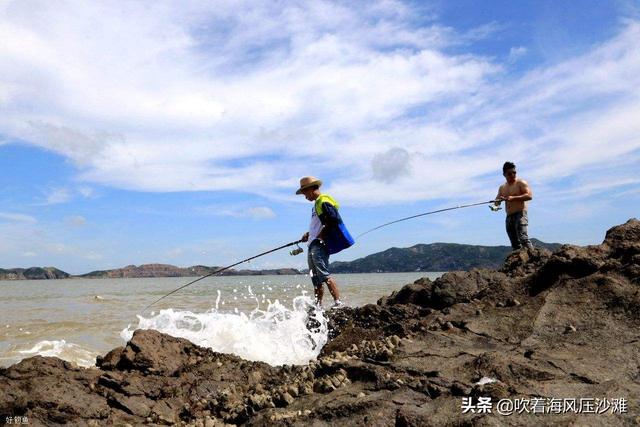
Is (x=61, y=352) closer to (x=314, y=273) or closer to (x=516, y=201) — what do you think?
(x=314, y=273)

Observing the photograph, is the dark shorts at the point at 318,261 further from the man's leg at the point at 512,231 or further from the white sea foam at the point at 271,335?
the man's leg at the point at 512,231

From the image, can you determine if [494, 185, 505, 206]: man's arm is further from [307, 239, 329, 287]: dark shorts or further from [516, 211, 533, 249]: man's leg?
[307, 239, 329, 287]: dark shorts

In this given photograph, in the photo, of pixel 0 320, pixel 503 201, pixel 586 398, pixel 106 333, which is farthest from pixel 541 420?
pixel 0 320

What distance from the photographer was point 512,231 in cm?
866

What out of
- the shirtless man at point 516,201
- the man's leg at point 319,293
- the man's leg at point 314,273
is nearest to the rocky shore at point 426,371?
the man's leg at point 319,293

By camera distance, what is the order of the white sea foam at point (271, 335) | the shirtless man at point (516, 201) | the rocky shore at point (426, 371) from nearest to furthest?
the rocky shore at point (426, 371), the white sea foam at point (271, 335), the shirtless man at point (516, 201)

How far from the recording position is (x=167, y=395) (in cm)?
439

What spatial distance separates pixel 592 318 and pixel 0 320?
12.1 m

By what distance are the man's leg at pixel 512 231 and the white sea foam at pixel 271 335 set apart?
3.61 m

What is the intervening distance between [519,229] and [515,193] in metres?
0.58

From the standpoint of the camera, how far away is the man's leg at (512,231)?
28.1 feet

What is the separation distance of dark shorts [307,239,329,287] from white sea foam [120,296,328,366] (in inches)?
14.3

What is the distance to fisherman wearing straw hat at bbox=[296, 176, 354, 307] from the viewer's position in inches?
277

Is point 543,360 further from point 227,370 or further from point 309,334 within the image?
point 309,334
